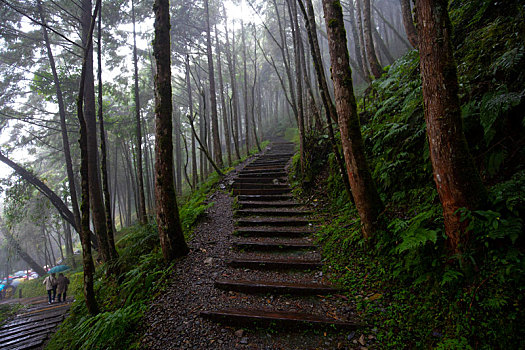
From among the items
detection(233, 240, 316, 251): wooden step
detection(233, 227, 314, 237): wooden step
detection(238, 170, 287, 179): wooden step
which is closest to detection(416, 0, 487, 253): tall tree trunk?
detection(233, 240, 316, 251): wooden step

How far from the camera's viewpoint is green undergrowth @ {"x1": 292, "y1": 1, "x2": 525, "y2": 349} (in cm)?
199

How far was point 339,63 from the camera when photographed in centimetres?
374

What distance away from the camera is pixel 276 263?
4074 mm

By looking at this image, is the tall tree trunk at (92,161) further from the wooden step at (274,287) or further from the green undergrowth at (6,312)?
the wooden step at (274,287)

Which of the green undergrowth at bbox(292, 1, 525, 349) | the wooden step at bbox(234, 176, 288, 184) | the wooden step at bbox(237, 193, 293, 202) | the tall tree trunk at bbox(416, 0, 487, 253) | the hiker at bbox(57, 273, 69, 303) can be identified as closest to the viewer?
the green undergrowth at bbox(292, 1, 525, 349)

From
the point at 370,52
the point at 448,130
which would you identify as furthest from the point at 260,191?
the point at 370,52

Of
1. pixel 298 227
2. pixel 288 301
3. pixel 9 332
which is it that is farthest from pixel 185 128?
pixel 288 301

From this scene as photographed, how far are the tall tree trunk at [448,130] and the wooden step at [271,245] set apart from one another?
2.52 metres

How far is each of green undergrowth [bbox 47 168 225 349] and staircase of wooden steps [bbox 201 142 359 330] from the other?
1.11m

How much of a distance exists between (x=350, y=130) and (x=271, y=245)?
2.83 m

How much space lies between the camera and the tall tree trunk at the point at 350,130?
3574 millimetres

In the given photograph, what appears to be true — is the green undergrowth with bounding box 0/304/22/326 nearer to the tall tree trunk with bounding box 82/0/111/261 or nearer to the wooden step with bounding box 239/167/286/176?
the tall tree trunk with bounding box 82/0/111/261

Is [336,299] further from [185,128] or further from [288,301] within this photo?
[185,128]

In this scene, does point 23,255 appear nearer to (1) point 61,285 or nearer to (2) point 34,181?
(1) point 61,285
